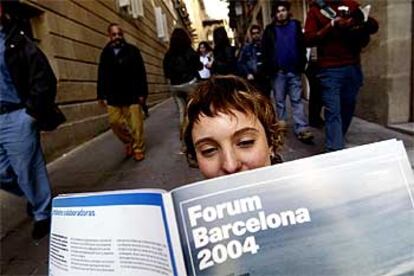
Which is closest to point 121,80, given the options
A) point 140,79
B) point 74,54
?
point 140,79

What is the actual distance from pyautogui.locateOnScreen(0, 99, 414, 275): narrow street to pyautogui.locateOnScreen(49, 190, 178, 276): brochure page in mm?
1923

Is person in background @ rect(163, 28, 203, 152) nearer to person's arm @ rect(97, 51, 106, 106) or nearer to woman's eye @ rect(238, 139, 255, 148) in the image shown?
person's arm @ rect(97, 51, 106, 106)

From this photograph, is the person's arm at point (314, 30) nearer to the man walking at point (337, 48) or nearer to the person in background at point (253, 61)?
the man walking at point (337, 48)

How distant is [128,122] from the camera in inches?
207

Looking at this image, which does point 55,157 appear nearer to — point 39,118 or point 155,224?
point 39,118

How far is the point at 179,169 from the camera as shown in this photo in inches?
181

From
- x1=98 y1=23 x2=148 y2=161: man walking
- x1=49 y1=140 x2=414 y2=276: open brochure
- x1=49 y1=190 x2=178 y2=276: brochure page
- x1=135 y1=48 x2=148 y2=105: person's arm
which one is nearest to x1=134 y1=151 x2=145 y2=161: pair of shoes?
x1=98 y1=23 x2=148 y2=161: man walking

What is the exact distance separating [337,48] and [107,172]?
107 inches

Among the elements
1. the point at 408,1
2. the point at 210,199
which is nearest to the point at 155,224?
the point at 210,199

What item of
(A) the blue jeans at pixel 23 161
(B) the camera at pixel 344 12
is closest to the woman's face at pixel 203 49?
(B) the camera at pixel 344 12

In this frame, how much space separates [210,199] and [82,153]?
5.85m

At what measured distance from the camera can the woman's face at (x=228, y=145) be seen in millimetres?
1120

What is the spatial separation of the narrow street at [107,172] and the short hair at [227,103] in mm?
1719

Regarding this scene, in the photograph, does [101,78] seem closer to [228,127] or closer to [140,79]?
[140,79]
